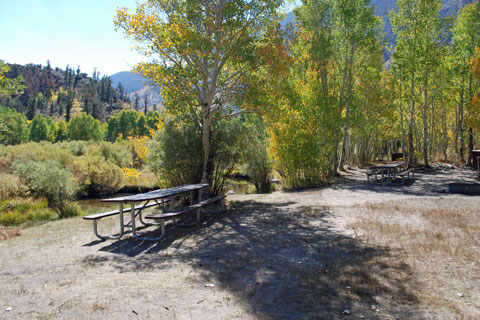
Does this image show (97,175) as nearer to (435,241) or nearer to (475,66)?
(435,241)

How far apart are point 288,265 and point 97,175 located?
71.7ft

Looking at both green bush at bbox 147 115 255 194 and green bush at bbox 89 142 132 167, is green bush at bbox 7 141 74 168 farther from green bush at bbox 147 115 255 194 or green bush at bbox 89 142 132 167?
green bush at bbox 147 115 255 194

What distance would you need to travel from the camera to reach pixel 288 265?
4.78m

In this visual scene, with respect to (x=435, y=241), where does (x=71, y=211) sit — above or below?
below

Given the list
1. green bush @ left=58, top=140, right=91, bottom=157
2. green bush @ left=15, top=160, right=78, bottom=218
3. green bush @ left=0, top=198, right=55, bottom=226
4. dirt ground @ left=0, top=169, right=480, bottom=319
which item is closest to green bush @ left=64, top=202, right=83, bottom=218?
green bush @ left=15, top=160, right=78, bottom=218

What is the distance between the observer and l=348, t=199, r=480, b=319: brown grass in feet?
12.1

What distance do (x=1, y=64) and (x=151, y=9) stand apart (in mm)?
5496

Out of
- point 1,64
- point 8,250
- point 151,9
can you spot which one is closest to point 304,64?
point 151,9

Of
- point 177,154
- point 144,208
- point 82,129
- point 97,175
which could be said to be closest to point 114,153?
point 97,175

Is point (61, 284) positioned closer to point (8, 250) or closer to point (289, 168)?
point (8, 250)

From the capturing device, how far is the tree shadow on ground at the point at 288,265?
11.5ft

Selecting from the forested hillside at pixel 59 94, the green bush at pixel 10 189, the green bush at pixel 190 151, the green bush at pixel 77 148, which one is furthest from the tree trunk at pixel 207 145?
the forested hillside at pixel 59 94

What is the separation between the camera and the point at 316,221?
7.69 metres

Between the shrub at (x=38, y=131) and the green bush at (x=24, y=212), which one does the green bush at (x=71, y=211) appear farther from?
the shrub at (x=38, y=131)
